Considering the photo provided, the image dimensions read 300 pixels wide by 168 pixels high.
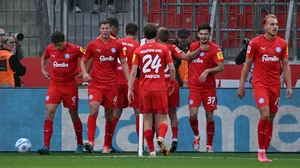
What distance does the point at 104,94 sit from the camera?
1664cm

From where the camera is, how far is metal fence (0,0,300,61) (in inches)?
757

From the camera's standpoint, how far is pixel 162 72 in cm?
1490

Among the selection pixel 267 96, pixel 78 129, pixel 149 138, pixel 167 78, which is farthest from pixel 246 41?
pixel 149 138

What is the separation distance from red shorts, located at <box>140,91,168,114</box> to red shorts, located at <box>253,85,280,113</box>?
4.63ft

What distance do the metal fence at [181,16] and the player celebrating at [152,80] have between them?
4.42m

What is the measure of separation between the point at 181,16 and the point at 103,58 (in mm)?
3307

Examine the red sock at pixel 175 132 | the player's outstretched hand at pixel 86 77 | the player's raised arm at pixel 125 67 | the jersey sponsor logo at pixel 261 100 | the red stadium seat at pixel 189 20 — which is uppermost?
the red stadium seat at pixel 189 20

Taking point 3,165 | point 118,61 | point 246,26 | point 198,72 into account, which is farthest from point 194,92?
point 3,165

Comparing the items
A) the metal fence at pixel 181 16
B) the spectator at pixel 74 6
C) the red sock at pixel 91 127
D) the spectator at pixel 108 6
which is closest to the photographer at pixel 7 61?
the metal fence at pixel 181 16

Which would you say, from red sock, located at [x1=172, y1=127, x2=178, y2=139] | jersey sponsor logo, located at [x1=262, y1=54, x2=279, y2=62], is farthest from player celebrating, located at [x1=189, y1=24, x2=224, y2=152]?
jersey sponsor logo, located at [x1=262, y1=54, x2=279, y2=62]

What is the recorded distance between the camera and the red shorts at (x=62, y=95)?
55.1ft

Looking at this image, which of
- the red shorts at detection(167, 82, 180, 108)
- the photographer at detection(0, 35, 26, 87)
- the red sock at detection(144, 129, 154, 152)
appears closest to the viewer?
the red sock at detection(144, 129, 154, 152)

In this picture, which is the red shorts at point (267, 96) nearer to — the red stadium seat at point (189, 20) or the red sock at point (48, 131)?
the red sock at point (48, 131)

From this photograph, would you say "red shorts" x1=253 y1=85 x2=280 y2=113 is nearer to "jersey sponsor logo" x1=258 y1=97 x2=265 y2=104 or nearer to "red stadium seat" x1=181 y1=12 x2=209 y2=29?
"jersey sponsor logo" x1=258 y1=97 x2=265 y2=104
